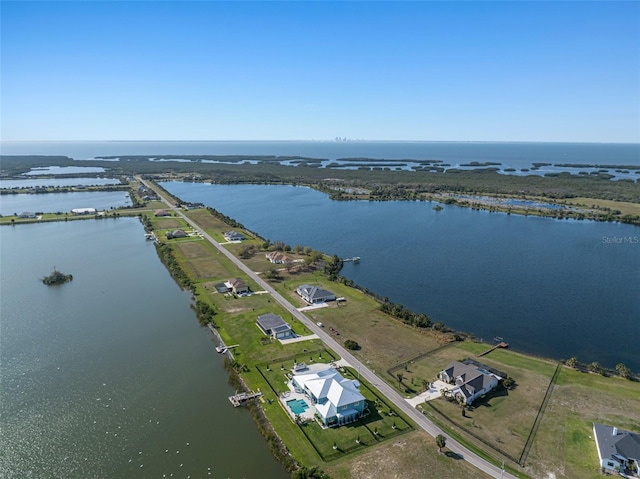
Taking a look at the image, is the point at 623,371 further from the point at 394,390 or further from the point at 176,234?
the point at 176,234

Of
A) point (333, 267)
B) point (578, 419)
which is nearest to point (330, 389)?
point (578, 419)

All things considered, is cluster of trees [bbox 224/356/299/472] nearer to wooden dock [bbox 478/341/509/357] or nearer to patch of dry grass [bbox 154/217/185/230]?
wooden dock [bbox 478/341/509/357]

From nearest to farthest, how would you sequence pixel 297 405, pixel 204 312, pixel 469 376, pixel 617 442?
pixel 617 442
pixel 297 405
pixel 469 376
pixel 204 312

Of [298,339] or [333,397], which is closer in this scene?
[333,397]

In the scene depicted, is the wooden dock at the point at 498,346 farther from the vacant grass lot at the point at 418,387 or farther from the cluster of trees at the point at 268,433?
the cluster of trees at the point at 268,433

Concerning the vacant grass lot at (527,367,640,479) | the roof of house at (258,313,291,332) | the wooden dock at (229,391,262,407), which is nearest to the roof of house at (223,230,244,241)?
the roof of house at (258,313,291,332)

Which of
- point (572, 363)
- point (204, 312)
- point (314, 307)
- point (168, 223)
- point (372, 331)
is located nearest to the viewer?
point (572, 363)

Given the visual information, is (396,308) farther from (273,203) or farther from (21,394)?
(273,203)
